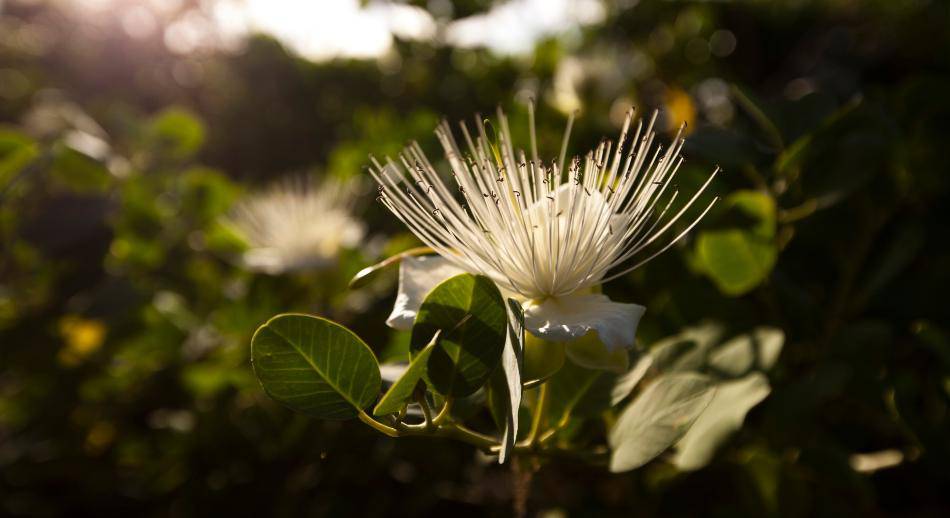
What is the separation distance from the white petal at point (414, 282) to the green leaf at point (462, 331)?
0.07 metres

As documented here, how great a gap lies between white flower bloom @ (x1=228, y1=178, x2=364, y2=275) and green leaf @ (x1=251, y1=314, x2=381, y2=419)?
91 cm

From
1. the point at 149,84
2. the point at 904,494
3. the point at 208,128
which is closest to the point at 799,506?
the point at 904,494

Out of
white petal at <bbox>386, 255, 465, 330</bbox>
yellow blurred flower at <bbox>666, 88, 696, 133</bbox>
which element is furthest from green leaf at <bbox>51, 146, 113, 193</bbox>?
yellow blurred flower at <bbox>666, 88, 696, 133</bbox>

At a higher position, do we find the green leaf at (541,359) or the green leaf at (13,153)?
the green leaf at (13,153)

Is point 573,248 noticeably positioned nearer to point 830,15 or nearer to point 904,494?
point 904,494

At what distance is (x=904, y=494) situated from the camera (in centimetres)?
148

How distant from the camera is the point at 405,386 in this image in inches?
27.4

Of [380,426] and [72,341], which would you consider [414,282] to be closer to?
[380,426]

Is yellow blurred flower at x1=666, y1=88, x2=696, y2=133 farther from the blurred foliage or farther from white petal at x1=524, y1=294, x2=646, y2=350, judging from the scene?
white petal at x1=524, y1=294, x2=646, y2=350

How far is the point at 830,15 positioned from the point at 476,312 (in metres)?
4.30

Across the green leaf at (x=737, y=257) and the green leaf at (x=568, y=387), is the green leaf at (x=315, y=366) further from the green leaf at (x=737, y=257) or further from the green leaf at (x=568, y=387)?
the green leaf at (x=737, y=257)

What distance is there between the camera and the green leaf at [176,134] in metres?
2.06

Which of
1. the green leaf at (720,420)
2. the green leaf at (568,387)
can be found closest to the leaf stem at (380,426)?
the green leaf at (568,387)

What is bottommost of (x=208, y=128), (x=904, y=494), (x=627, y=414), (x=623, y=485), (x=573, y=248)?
(x=904, y=494)
